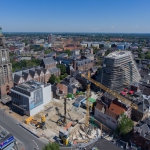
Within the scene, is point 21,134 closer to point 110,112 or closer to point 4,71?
point 110,112

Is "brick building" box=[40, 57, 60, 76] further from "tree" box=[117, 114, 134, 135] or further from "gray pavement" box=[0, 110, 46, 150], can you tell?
"tree" box=[117, 114, 134, 135]

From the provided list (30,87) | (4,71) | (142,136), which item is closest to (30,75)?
(4,71)

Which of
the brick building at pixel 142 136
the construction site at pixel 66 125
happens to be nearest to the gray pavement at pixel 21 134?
the construction site at pixel 66 125

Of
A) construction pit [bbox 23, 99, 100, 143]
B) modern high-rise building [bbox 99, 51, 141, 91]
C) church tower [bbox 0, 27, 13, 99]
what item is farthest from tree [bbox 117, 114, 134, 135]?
church tower [bbox 0, 27, 13, 99]

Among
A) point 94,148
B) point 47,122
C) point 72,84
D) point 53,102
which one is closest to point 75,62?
point 72,84

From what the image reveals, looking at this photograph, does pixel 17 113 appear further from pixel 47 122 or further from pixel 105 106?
pixel 105 106

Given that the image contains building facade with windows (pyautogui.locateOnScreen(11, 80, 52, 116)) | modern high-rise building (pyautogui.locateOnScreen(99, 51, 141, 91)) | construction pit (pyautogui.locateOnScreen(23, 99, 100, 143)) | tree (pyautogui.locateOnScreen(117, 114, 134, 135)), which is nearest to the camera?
tree (pyautogui.locateOnScreen(117, 114, 134, 135))
